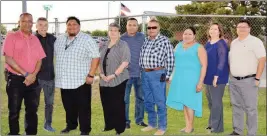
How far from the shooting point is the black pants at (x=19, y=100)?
5.33 metres

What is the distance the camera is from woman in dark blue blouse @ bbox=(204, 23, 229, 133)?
5.95 metres

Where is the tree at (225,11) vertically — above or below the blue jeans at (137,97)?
above

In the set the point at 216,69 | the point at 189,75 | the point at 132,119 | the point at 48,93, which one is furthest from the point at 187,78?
the point at 48,93

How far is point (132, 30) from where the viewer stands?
6223 mm

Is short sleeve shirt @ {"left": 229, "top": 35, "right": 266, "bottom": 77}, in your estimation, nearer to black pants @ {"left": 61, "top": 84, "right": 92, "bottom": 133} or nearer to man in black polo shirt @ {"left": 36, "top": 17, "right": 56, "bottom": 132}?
black pants @ {"left": 61, "top": 84, "right": 92, "bottom": 133}

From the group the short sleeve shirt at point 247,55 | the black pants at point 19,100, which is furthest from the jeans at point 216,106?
the black pants at point 19,100

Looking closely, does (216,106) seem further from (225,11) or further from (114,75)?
(225,11)

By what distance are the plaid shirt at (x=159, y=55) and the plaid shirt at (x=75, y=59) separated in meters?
0.76

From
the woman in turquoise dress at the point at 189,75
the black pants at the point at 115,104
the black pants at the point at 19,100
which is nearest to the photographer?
the black pants at the point at 19,100

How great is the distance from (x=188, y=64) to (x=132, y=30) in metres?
1.00

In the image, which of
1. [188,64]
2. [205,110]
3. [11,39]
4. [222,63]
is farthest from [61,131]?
[205,110]

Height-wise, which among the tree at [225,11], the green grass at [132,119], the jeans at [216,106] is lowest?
the green grass at [132,119]

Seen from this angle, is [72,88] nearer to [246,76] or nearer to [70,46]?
[70,46]

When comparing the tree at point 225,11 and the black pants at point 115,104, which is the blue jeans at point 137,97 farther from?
the tree at point 225,11
